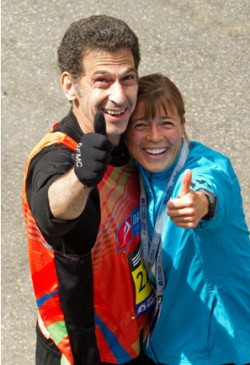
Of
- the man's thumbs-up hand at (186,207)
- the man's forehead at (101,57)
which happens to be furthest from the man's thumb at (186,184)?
the man's forehead at (101,57)

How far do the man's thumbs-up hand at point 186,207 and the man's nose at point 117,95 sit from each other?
39cm

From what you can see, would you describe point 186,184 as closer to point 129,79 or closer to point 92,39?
point 129,79

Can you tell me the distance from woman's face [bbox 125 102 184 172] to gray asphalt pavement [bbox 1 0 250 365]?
2.02 meters

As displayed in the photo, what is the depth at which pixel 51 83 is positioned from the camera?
5562 mm

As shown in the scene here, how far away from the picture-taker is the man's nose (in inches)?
117

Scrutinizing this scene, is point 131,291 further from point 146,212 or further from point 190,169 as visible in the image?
point 190,169

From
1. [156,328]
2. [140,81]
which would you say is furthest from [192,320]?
[140,81]

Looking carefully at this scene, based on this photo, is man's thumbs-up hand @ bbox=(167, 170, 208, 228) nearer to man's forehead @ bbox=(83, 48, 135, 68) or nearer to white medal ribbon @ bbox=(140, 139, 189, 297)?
white medal ribbon @ bbox=(140, 139, 189, 297)

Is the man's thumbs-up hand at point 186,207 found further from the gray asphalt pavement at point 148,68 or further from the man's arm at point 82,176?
the gray asphalt pavement at point 148,68

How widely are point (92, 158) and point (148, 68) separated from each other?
3262 mm

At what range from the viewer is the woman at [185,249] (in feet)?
10.1

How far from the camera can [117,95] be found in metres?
2.98

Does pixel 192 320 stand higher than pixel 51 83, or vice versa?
pixel 51 83

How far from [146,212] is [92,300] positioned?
39 cm
